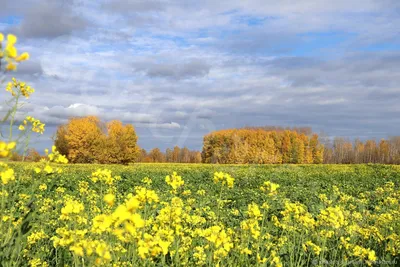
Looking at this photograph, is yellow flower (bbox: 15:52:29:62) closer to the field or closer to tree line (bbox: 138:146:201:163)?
the field

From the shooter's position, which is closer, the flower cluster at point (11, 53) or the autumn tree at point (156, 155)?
the flower cluster at point (11, 53)

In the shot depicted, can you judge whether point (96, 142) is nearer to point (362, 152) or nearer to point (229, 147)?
point (229, 147)

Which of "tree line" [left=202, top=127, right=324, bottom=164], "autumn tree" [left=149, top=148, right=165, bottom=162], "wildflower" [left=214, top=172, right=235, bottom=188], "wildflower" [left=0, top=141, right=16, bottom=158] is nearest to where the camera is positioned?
"wildflower" [left=0, top=141, right=16, bottom=158]

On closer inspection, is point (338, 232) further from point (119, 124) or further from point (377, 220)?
point (119, 124)

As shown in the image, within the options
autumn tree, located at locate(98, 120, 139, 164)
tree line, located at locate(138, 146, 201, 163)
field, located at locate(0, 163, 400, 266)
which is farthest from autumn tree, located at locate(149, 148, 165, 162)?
field, located at locate(0, 163, 400, 266)

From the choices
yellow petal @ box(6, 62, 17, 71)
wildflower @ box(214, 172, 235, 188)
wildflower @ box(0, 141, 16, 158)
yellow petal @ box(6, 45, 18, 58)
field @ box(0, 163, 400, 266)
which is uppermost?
yellow petal @ box(6, 45, 18, 58)

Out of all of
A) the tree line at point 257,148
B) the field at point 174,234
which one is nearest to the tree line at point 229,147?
the tree line at point 257,148

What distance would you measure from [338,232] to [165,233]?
10.1 ft

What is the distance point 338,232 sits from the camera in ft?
18.4

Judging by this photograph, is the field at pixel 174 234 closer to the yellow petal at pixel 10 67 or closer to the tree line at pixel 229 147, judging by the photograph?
the yellow petal at pixel 10 67

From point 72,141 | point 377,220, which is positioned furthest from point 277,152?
point 377,220

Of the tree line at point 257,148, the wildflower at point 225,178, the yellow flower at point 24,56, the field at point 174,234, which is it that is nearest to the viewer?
the yellow flower at point 24,56

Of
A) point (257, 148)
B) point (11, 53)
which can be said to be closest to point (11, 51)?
point (11, 53)

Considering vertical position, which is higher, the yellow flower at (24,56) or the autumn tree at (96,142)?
the autumn tree at (96,142)
